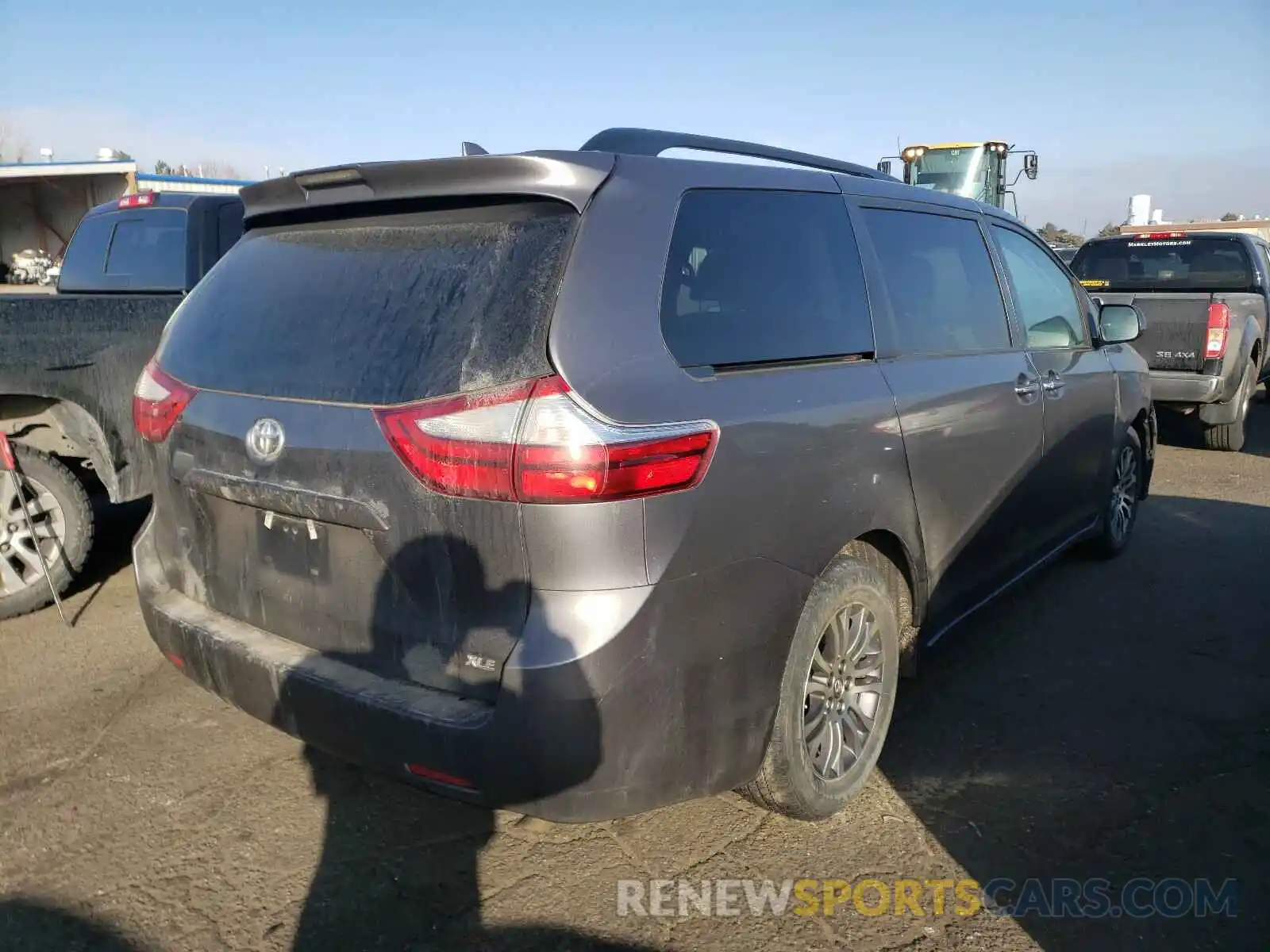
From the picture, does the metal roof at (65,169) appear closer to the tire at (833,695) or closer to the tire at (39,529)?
the tire at (39,529)

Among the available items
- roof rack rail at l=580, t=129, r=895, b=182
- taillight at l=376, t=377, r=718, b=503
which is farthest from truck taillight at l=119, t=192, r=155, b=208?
taillight at l=376, t=377, r=718, b=503

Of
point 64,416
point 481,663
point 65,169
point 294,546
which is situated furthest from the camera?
point 65,169

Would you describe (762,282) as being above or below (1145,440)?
above

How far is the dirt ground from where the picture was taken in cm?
252

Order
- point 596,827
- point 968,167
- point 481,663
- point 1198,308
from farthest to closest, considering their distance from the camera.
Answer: point 968,167, point 1198,308, point 596,827, point 481,663

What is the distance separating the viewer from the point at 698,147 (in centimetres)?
313

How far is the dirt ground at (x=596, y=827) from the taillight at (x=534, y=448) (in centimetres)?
120

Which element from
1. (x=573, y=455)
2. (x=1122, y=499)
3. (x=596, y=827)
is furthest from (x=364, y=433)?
(x=1122, y=499)

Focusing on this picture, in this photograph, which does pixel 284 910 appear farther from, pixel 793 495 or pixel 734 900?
pixel 793 495

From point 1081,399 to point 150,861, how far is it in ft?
13.8

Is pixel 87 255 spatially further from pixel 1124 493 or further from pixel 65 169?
pixel 65 169

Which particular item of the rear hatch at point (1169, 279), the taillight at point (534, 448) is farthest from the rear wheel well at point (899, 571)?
the rear hatch at point (1169, 279)

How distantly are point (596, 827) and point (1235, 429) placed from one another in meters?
8.40

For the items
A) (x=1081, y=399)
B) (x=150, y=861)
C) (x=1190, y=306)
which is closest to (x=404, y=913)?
(x=150, y=861)
